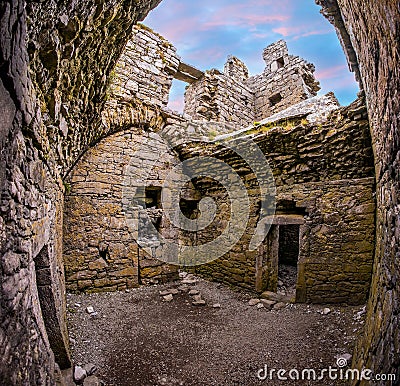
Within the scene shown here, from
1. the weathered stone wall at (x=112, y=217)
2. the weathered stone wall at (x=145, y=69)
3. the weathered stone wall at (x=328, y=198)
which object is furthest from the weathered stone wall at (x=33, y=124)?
the weathered stone wall at (x=328, y=198)

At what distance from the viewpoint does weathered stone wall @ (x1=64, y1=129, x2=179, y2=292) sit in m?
4.69

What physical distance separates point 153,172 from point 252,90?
6.58 metres

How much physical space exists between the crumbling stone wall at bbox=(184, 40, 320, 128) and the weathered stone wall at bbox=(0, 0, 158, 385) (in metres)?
5.89

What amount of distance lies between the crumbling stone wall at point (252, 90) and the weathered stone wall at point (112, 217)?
10.9ft

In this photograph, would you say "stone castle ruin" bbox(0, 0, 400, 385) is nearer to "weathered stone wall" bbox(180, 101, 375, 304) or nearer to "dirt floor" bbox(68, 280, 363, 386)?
"weathered stone wall" bbox(180, 101, 375, 304)

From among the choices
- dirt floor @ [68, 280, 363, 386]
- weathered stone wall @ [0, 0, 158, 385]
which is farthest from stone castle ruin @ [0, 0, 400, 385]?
dirt floor @ [68, 280, 363, 386]

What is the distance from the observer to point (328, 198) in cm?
423

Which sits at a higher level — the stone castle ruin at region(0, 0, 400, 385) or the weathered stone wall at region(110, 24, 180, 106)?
the weathered stone wall at region(110, 24, 180, 106)

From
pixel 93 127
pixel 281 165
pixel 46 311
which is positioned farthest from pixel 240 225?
pixel 46 311

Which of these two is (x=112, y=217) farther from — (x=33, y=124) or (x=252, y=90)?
(x=252, y=90)

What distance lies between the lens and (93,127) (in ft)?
14.1

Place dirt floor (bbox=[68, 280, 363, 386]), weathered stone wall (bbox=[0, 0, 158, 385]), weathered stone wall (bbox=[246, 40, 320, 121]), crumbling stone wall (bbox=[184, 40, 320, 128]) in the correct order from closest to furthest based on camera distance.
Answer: weathered stone wall (bbox=[0, 0, 158, 385])
dirt floor (bbox=[68, 280, 363, 386])
crumbling stone wall (bbox=[184, 40, 320, 128])
weathered stone wall (bbox=[246, 40, 320, 121])

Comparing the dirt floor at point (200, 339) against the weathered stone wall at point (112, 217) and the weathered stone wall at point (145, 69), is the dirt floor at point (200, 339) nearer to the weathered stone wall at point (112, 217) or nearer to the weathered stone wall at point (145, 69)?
the weathered stone wall at point (112, 217)

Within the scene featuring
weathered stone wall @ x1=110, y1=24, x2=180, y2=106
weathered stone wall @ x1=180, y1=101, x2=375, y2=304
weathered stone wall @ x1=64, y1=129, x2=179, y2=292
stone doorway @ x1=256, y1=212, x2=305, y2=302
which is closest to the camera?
weathered stone wall @ x1=180, y1=101, x2=375, y2=304
